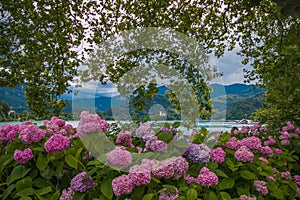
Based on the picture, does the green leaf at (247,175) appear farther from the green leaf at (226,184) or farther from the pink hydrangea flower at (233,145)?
the pink hydrangea flower at (233,145)

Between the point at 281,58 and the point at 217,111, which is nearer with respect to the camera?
the point at 217,111

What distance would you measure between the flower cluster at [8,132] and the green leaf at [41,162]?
0.43 m

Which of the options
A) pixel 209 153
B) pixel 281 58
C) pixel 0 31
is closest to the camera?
pixel 209 153

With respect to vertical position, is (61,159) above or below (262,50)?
below

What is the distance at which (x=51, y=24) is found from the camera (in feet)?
18.4

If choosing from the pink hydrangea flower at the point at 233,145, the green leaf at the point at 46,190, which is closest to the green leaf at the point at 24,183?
the green leaf at the point at 46,190

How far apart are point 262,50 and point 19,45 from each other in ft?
16.5

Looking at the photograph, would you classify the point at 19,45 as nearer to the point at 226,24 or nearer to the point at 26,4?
the point at 26,4

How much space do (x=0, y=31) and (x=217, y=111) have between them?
4718mm

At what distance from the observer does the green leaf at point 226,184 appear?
152cm

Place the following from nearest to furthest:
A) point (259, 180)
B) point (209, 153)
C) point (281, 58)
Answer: point (209, 153) → point (259, 180) → point (281, 58)

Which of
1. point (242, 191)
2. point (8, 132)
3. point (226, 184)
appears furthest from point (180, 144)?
point (8, 132)

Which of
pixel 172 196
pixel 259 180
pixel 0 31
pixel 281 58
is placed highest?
pixel 0 31

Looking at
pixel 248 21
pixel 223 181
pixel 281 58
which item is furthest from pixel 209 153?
pixel 248 21
